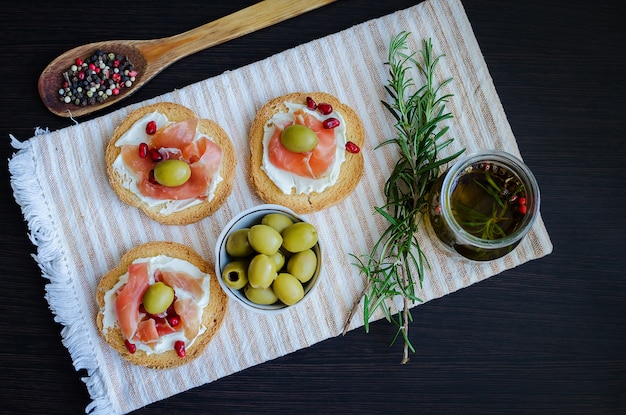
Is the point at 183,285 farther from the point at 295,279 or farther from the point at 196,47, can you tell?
the point at 196,47

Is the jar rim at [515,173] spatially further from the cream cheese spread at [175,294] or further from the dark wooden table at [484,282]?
the cream cheese spread at [175,294]

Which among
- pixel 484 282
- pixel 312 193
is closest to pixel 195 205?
pixel 312 193

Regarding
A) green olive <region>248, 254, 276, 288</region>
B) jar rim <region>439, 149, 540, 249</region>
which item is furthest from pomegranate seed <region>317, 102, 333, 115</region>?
green olive <region>248, 254, 276, 288</region>

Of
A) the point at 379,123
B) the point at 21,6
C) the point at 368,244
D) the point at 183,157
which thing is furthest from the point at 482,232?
the point at 21,6

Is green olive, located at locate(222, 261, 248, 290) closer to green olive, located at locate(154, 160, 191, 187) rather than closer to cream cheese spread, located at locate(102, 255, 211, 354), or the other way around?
cream cheese spread, located at locate(102, 255, 211, 354)

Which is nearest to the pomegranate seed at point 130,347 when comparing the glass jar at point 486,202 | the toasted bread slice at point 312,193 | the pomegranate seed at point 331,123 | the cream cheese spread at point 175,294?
the cream cheese spread at point 175,294
